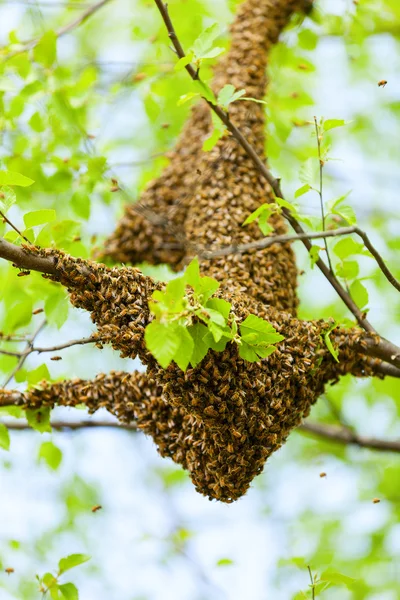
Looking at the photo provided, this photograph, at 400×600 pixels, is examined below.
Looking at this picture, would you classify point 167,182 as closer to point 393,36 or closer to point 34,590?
point 393,36

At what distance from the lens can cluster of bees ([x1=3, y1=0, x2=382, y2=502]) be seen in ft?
7.62

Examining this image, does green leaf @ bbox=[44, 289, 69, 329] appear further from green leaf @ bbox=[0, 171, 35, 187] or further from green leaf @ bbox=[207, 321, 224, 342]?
green leaf @ bbox=[207, 321, 224, 342]

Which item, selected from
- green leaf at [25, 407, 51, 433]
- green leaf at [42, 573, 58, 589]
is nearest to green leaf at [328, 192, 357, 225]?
green leaf at [25, 407, 51, 433]

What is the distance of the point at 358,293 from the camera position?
9.64 feet

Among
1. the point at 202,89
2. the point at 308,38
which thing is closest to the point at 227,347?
the point at 202,89

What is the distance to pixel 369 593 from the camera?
→ 5.22 meters

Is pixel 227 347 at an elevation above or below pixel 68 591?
above

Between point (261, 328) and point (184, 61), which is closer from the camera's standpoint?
point (261, 328)

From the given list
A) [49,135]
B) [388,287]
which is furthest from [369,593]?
[49,135]

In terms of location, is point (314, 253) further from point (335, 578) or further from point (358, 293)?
point (335, 578)

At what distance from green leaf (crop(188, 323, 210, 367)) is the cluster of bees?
14 centimetres

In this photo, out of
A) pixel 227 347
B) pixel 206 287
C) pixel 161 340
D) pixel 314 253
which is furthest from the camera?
pixel 314 253

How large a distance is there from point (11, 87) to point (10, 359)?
4.97 feet

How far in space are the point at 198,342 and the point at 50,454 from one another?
175cm
